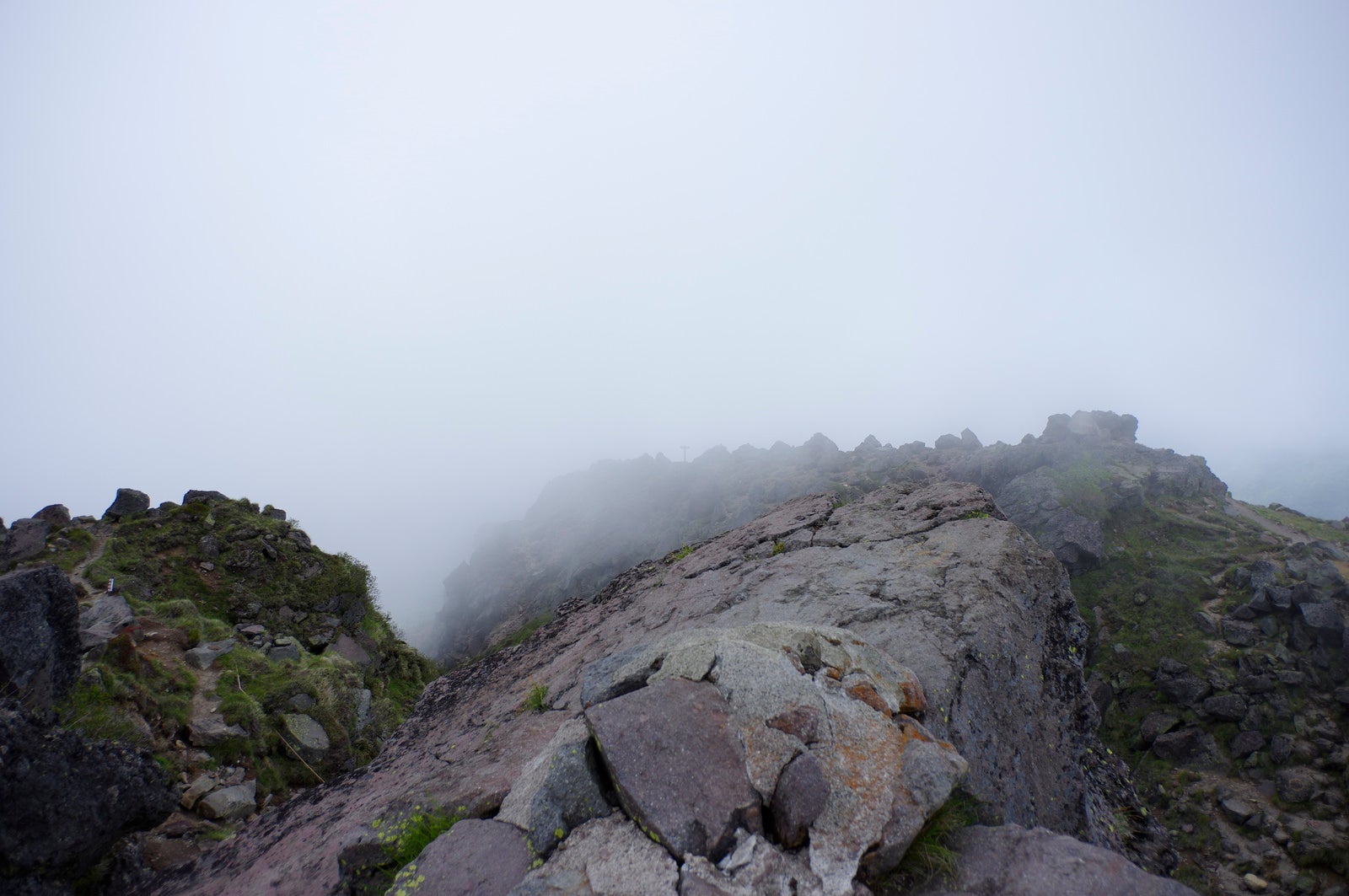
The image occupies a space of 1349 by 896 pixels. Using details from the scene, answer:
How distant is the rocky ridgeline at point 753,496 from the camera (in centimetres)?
4925

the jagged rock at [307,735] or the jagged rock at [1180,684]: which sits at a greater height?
the jagged rock at [307,735]

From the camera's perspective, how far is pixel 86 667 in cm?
988

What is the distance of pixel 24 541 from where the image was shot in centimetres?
1542

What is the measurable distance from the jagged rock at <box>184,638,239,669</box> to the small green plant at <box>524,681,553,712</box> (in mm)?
11198

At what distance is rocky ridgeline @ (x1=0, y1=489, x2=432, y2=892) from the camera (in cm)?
585

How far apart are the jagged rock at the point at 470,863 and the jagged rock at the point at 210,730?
10.5 metres

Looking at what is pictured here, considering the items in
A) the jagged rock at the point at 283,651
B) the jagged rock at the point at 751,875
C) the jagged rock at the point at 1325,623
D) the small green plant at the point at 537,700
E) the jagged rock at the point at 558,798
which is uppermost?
the jagged rock at the point at 558,798

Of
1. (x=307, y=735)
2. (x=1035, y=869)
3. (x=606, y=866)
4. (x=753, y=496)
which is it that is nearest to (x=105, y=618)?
(x=307, y=735)

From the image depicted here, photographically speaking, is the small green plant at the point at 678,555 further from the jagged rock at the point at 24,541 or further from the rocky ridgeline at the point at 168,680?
the jagged rock at the point at 24,541

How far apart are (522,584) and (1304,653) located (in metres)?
78.8

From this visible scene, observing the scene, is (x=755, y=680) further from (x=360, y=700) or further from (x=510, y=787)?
(x=360, y=700)

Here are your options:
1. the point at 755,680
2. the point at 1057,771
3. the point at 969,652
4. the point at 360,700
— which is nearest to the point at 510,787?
the point at 755,680

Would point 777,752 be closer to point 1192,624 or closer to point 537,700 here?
point 537,700

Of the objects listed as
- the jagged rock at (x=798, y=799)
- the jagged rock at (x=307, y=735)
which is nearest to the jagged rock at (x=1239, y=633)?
the jagged rock at (x=798, y=799)
